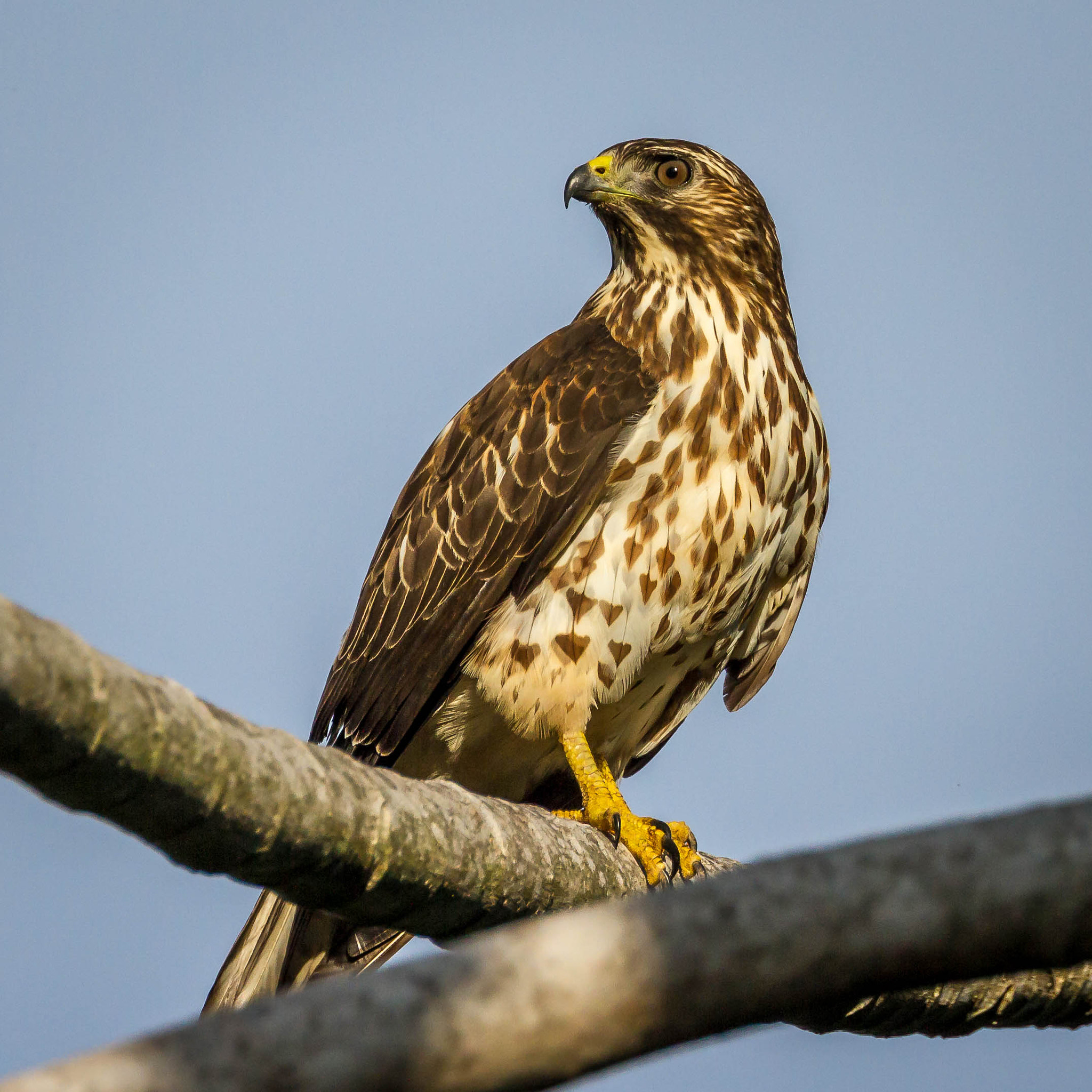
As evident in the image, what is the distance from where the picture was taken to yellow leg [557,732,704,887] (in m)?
5.17

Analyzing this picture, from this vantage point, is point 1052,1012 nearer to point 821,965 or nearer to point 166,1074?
point 821,965

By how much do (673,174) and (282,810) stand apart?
433 cm

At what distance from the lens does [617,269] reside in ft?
21.7

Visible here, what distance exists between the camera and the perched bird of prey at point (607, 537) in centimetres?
557

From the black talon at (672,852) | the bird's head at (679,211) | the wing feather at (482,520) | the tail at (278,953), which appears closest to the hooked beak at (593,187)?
the bird's head at (679,211)

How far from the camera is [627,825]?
17.3ft

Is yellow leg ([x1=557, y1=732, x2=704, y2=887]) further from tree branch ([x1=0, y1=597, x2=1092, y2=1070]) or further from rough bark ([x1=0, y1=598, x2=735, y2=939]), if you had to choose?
rough bark ([x1=0, y1=598, x2=735, y2=939])

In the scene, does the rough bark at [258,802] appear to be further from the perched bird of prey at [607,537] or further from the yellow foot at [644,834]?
the perched bird of prey at [607,537]

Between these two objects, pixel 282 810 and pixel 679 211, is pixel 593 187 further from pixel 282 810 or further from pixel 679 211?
pixel 282 810

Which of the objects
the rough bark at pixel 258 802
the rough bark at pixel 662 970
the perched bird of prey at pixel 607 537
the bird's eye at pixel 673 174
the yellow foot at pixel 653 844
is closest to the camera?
the rough bark at pixel 662 970

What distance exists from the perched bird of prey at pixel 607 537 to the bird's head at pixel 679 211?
1 cm

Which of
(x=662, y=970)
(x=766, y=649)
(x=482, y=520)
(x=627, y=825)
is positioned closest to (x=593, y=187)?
(x=482, y=520)

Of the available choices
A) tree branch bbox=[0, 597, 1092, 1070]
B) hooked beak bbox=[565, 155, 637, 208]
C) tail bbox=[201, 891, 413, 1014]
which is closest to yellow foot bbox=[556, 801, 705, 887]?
tree branch bbox=[0, 597, 1092, 1070]

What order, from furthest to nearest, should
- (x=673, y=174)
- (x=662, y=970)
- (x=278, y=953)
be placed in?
(x=673, y=174) < (x=278, y=953) < (x=662, y=970)
